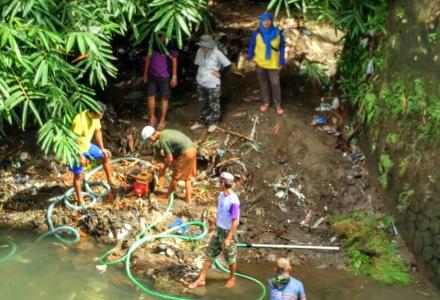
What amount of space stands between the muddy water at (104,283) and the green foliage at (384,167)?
4.53 feet

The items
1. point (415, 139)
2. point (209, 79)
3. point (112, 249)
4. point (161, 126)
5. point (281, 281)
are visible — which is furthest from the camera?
point (161, 126)

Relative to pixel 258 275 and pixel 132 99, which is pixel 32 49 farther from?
pixel 258 275

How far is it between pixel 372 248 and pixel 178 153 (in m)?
2.72

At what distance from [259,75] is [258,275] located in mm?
3062

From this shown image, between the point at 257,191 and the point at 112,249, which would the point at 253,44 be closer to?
the point at 257,191

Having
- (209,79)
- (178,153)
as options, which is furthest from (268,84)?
(178,153)

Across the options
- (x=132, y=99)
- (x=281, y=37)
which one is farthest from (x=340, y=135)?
(x=132, y=99)

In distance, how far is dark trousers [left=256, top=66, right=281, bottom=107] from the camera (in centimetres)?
919

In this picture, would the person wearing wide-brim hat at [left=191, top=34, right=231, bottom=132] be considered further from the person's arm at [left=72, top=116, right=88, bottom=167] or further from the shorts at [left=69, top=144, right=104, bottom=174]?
the person's arm at [left=72, top=116, right=88, bottom=167]

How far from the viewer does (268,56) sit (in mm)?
9047

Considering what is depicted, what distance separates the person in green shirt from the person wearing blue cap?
5.26ft

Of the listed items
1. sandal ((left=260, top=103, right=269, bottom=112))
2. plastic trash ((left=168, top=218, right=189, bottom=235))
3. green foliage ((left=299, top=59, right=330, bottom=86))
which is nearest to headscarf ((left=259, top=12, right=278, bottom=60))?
sandal ((left=260, top=103, right=269, bottom=112))

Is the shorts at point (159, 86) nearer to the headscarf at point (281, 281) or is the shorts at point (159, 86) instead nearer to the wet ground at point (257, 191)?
the wet ground at point (257, 191)

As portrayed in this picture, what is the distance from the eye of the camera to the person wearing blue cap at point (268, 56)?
8.96m
